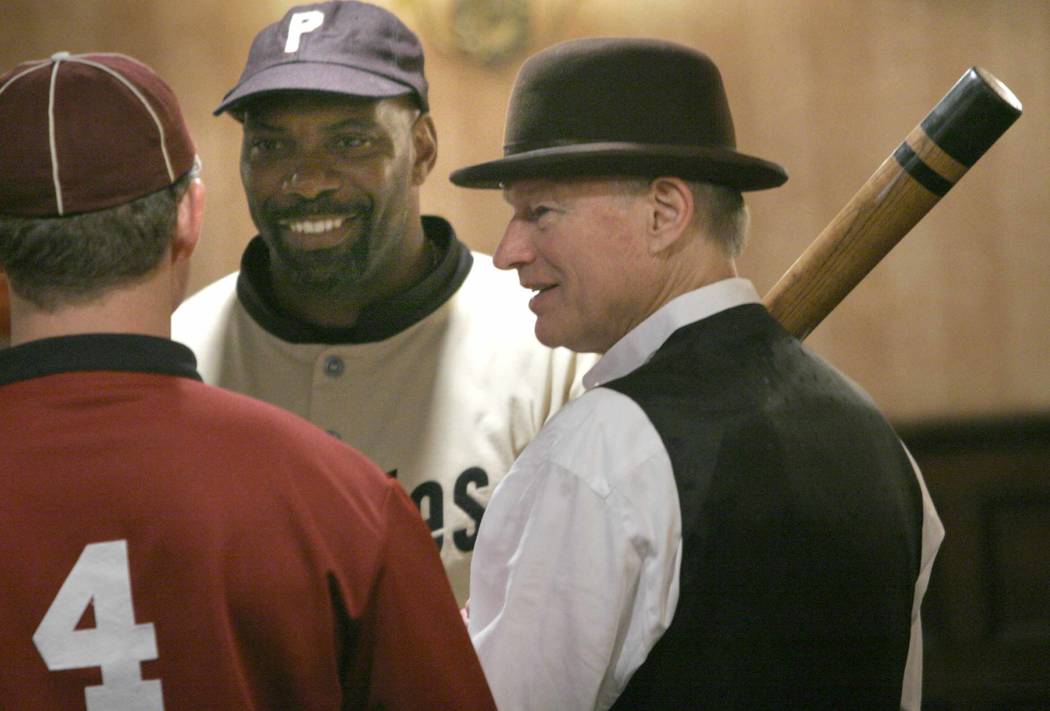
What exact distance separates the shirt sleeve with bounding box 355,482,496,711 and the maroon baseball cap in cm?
43

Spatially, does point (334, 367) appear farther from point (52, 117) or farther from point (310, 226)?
point (52, 117)

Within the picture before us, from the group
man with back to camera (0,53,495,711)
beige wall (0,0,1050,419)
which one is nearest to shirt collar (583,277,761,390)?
man with back to camera (0,53,495,711)

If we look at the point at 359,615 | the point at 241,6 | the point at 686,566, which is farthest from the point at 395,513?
the point at 241,6

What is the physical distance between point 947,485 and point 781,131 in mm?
1274

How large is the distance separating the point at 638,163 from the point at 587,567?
52 cm

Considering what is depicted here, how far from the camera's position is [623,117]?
5.42 feet

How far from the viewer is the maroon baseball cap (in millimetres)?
1298

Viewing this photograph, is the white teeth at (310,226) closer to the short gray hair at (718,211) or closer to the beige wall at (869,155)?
the short gray hair at (718,211)

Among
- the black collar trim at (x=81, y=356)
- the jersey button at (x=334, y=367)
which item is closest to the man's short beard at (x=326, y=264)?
the jersey button at (x=334, y=367)

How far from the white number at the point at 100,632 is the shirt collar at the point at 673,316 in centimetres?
65

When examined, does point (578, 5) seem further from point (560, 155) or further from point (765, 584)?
point (765, 584)

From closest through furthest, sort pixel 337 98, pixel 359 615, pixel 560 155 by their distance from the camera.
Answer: pixel 359 615 < pixel 560 155 < pixel 337 98

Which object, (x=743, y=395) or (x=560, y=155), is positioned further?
(x=560, y=155)

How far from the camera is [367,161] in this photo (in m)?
2.28
